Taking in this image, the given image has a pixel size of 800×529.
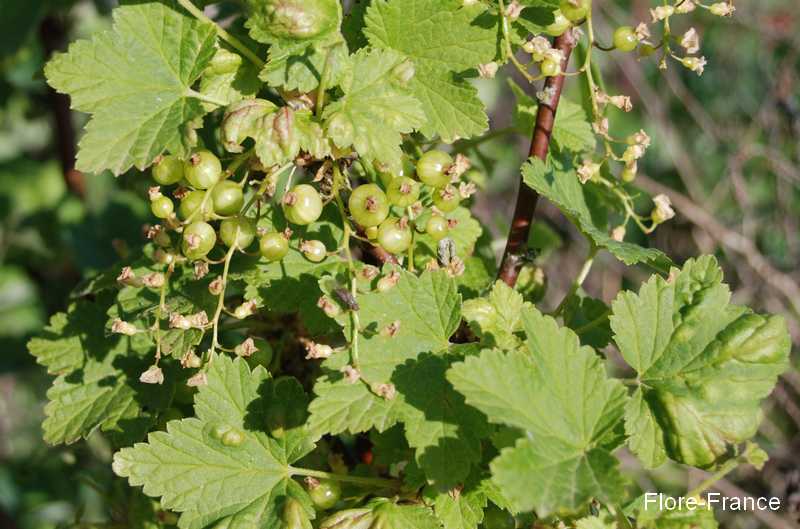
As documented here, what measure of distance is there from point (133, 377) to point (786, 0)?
16.5ft

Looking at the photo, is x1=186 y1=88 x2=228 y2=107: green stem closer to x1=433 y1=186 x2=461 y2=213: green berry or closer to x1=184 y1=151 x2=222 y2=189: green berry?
x1=184 y1=151 x2=222 y2=189: green berry

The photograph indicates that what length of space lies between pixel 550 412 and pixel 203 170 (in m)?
0.58

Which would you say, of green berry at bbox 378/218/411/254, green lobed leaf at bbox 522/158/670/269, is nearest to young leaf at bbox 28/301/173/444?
green berry at bbox 378/218/411/254

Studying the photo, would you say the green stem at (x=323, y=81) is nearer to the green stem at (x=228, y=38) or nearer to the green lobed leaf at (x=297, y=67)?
the green lobed leaf at (x=297, y=67)

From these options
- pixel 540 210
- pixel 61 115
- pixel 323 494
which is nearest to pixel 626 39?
pixel 323 494

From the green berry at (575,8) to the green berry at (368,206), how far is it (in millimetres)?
381

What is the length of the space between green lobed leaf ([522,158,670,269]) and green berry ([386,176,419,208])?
162 millimetres

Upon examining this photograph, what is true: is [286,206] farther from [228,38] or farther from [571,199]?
[571,199]

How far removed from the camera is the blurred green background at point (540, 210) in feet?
7.57

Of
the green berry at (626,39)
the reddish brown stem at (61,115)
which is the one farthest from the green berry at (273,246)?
the reddish brown stem at (61,115)

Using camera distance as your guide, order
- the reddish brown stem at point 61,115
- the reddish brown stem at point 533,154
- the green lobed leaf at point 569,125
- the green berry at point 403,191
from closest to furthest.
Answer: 1. the green berry at point 403,191
2. the reddish brown stem at point 533,154
3. the green lobed leaf at point 569,125
4. the reddish brown stem at point 61,115

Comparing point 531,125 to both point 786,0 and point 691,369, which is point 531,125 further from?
point 786,0

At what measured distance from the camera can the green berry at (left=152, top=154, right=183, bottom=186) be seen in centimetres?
123

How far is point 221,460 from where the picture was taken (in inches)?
47.9
